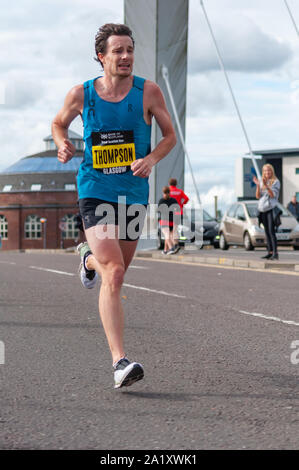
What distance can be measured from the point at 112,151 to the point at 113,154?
0.06ft

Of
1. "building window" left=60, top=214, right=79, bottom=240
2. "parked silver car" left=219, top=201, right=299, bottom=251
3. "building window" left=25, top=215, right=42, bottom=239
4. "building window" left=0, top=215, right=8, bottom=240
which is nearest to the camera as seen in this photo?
"parked silver car" left=219, top=201, right=299, bottom=251

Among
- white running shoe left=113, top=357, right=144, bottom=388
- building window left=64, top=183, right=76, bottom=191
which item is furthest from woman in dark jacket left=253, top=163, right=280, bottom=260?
building window left=64, top=183, right=76, bottom=191

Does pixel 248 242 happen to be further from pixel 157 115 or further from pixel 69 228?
pixel 69 228

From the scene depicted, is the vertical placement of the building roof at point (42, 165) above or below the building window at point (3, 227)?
above

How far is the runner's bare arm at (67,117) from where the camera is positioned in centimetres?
483

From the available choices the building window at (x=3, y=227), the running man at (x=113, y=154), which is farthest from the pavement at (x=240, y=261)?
the building window at (x=3, y=227)

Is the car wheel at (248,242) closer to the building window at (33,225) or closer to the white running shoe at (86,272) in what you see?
the white running shoe at (86,272)

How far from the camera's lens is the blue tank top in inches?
188

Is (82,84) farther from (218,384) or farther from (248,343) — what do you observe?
(248,343)

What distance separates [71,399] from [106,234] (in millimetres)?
966

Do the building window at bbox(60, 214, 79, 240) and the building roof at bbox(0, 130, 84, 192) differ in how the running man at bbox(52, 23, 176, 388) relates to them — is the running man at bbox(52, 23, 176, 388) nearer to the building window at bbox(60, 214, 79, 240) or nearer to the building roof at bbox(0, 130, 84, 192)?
the building roof at bbox(0, 130, 84, 192)

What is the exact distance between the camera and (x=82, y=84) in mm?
4918

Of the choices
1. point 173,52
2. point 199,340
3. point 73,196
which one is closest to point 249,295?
point 199,340

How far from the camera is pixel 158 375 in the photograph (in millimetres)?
5012
